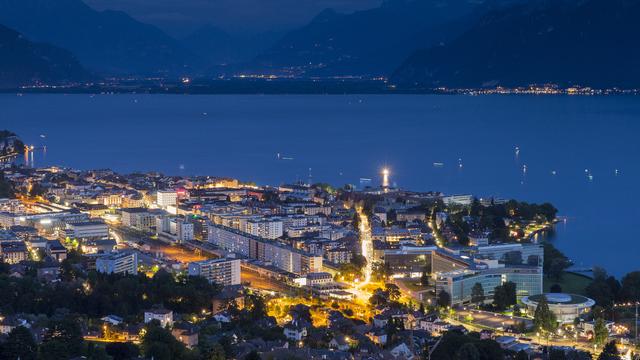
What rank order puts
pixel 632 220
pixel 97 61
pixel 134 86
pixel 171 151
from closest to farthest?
pixel 632 220 → pixel 171 151 → pixel 134 86 → pixel 97 61

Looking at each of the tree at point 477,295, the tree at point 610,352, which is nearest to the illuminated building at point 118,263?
the tree at point 477,295

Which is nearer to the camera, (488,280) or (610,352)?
(610,352)

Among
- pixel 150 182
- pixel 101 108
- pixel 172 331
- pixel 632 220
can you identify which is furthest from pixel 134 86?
pixel 172 331

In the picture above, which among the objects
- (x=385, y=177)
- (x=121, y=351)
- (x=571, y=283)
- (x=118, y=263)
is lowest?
(x=571, y=283)

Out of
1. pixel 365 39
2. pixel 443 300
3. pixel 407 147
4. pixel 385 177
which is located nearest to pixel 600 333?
pixel 443 300

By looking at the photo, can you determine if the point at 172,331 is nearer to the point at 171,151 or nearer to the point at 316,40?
the point at 171,151

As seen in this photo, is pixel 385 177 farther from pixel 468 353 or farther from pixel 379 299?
pixel 468 353

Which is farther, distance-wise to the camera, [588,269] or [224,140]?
[224,140]
